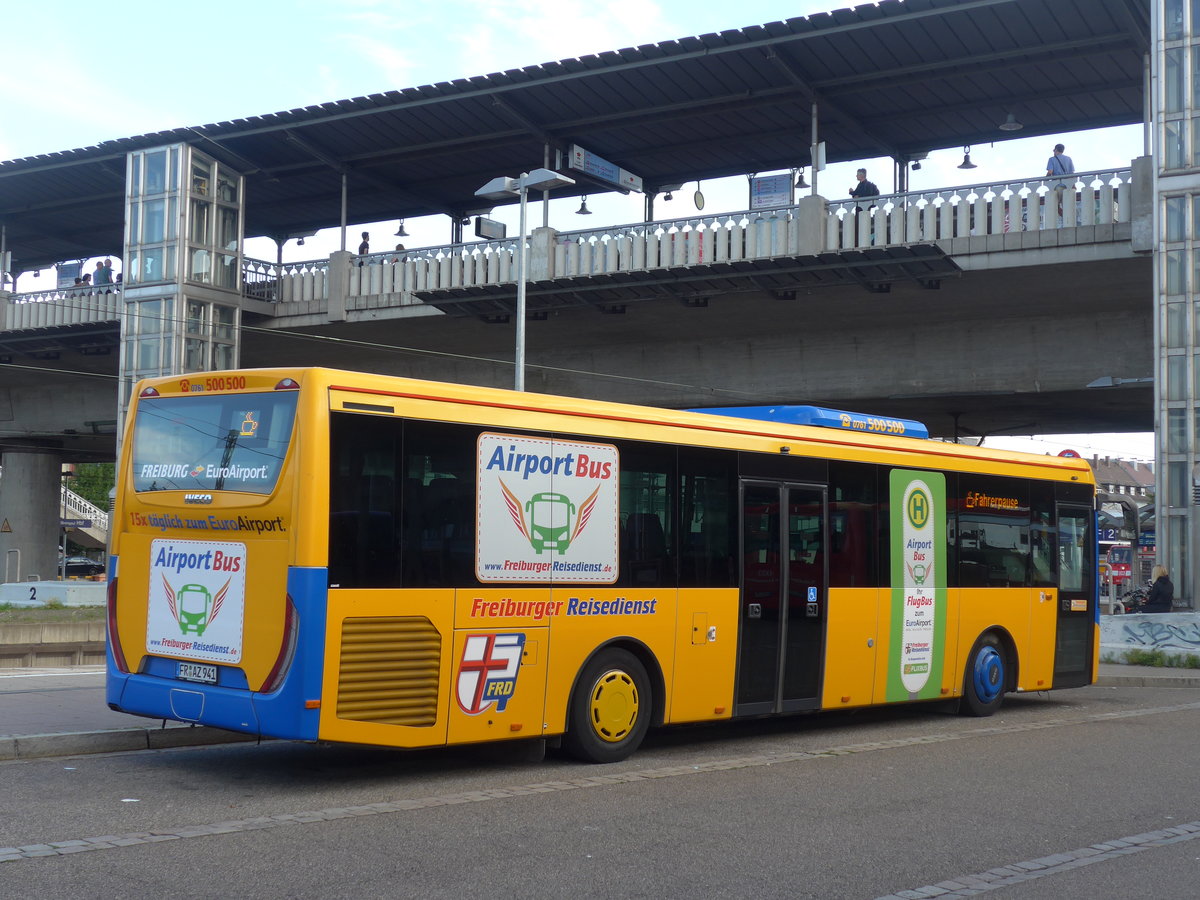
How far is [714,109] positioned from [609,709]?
20.5m

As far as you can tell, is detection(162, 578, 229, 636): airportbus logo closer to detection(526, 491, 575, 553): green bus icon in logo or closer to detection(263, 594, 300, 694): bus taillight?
detection(263, 594, 300, 694): bus taillight

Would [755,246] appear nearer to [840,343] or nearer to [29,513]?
[840,343]

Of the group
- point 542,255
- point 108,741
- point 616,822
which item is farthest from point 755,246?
point 616,822

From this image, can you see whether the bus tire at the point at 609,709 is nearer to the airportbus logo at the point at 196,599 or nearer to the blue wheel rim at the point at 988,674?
the airportbus logo at the point at 196,599

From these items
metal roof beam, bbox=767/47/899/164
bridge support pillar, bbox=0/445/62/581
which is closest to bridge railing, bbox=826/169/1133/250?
metal roof beam, bbox=767/47/899/164

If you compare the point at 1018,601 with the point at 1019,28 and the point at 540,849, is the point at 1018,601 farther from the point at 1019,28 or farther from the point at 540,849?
the point at 1019,28

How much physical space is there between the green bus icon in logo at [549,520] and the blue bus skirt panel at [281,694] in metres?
1.94

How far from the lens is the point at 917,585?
13844mm

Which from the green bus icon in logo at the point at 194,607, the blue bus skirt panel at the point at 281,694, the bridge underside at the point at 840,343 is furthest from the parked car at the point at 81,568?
the blue bus skirt panel at the point at 281,694

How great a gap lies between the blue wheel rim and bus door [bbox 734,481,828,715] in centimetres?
298

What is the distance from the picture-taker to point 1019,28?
977 inches

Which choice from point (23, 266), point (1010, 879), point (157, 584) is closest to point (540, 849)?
point (1010, 879)

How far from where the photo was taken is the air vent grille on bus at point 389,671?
898 centimetres

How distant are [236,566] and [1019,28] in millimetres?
20255
